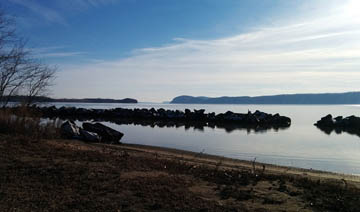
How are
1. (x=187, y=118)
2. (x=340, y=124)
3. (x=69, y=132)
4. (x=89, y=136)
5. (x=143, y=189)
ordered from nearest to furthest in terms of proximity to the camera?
(x=143, y=189) → (x=69, y=132) → (x=89, y=136) → (x=340, y=124) → (x=187, y=118)

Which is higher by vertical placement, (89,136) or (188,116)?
(188,116)

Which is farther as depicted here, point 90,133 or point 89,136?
point 90,133

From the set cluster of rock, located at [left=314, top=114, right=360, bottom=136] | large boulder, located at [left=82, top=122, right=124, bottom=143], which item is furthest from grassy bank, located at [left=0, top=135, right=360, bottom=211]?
cluster of rock, located at [left=314, top=114, right=360, bottom=136]

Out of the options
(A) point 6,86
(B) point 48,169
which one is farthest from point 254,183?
(A) point 6,86

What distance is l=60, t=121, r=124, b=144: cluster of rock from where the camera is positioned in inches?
547

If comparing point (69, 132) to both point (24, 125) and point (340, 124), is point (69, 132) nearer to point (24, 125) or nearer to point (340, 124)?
point (24, 125)

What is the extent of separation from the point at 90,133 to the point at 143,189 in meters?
9.92

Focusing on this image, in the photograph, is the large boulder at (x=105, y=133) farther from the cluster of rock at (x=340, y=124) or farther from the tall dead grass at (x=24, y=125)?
the cluster of rock at (x=340, y=124)

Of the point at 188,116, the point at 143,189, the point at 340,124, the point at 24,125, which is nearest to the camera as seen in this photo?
the point at 143,189

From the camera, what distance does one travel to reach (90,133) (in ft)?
46.7

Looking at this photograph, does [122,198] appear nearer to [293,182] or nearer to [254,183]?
[254,183]

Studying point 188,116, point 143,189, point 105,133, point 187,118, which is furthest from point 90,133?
point 188,116

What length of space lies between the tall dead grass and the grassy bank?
435 centimetres

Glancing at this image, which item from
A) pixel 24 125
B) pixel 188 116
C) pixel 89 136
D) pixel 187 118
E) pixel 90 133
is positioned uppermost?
pixel 188 116
